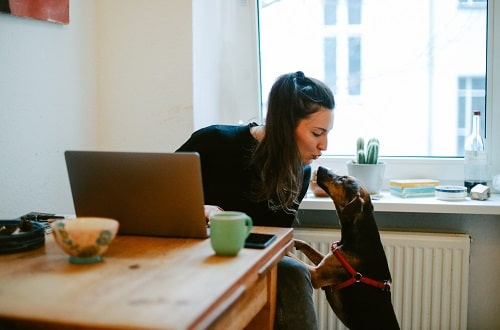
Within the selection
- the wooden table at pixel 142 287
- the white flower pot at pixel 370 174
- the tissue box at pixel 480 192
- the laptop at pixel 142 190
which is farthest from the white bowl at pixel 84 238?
the tissue box at pixel 480 192

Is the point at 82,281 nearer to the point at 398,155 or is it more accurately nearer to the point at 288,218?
the point at 288,218

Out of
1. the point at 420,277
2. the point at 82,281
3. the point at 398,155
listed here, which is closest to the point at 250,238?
the point at 82,281

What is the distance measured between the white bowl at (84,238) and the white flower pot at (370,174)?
1.37 metres

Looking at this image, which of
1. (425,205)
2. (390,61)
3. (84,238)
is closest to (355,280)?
(425,205)

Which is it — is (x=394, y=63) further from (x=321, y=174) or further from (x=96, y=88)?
(x=96, y=88)

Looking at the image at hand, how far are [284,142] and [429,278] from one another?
88cm

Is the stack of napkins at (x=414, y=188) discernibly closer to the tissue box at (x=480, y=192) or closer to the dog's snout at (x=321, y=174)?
the tissue box at (x=480, y=192)

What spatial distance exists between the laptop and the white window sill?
1054mm

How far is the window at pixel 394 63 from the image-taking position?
2.39 metres

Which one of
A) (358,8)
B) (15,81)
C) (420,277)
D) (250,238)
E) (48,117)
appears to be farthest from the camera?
(358,8)

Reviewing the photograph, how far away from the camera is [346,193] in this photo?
1948 millimetres

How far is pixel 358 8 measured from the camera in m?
2.44

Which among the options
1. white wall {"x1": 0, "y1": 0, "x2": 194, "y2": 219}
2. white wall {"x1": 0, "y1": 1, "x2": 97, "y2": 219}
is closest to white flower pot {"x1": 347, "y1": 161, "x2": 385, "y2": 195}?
white wall {"x1": 0, "y1": 0, "x2": 194, "y2": 219}

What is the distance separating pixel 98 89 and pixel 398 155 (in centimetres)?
128
